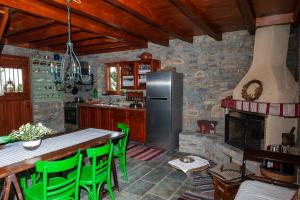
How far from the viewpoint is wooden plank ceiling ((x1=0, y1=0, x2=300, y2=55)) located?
2.66 metres

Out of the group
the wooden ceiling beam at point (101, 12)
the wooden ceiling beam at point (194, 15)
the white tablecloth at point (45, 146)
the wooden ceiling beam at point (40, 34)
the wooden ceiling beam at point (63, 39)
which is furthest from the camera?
the wooden ceiling beam at point (63, 39)

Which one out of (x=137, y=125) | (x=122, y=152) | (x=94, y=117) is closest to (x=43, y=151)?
(x=122, y=152)

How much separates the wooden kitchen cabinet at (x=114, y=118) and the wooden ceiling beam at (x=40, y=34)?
2268mm

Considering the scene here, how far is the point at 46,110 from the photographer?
584 centimetres

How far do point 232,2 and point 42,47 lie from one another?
507cm

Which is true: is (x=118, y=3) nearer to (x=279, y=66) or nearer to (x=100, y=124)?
(x=279, y=66)

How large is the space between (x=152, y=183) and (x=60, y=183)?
1.53m

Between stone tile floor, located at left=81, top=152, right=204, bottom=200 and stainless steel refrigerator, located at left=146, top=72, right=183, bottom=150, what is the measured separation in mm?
784

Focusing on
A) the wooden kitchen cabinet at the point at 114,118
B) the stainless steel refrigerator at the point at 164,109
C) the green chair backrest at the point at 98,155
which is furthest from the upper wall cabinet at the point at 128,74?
the green chair backrest at the point at 98,155

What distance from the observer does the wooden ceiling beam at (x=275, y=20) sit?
313cm

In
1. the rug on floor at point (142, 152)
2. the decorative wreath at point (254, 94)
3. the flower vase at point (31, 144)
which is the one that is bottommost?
the rug on floor at point (142, 152)

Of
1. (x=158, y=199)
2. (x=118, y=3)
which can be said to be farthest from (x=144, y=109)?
(x=118, y=3)

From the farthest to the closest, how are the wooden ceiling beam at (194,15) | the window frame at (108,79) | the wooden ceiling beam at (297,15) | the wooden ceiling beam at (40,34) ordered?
the window frame at (108,79)
the wooden ceiling beam at (40,34)
the wooden ceiling beam at (297,15)
the wooden ceiling beam at (194,15)

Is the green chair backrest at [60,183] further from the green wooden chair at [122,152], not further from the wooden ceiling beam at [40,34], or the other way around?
the wooden ceiling beam at [40,34]
